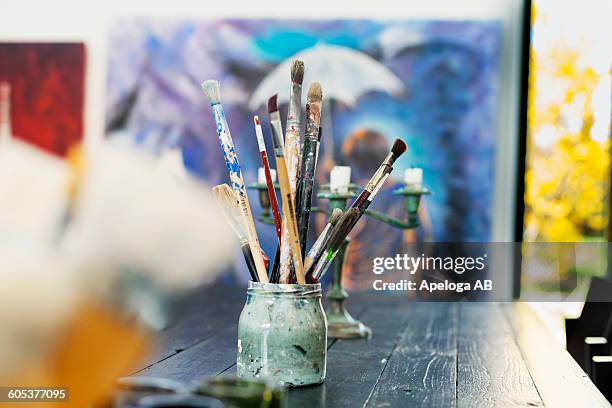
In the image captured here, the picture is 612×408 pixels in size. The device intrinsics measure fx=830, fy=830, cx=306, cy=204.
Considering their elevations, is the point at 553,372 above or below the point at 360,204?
below

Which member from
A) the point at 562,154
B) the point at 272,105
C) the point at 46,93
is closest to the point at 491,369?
the point at 272,105

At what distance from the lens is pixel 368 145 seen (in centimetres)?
432

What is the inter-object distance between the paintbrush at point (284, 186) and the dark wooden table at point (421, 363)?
181mm

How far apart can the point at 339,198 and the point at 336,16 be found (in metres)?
2.69

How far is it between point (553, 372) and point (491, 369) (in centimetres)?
11

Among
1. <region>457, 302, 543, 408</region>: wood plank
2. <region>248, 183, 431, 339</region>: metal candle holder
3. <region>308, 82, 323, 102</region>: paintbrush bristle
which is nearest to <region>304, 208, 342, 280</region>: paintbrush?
<region>308, 82, 323, 102</region>: paintbrush bristle

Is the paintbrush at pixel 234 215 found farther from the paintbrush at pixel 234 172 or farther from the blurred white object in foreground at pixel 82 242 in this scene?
the blurred white object in foreground at pixel 82 242

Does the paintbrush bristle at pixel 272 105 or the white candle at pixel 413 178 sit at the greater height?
the paintbrush bristle at pixel 272 105

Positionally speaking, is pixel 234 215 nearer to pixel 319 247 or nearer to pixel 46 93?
pixel 319 247

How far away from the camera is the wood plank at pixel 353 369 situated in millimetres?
1046

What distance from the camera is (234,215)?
1.15 metres

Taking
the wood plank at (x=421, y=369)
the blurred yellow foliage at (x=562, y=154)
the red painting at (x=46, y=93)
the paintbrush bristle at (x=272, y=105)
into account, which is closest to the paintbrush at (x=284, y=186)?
the paintbrush bristle at (x=272, y=105)

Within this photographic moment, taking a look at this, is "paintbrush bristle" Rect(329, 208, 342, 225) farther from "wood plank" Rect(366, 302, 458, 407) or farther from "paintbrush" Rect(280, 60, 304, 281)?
"wood plank" Rect(366, 302, 458, 407)

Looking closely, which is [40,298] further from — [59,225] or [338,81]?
[338,81]
